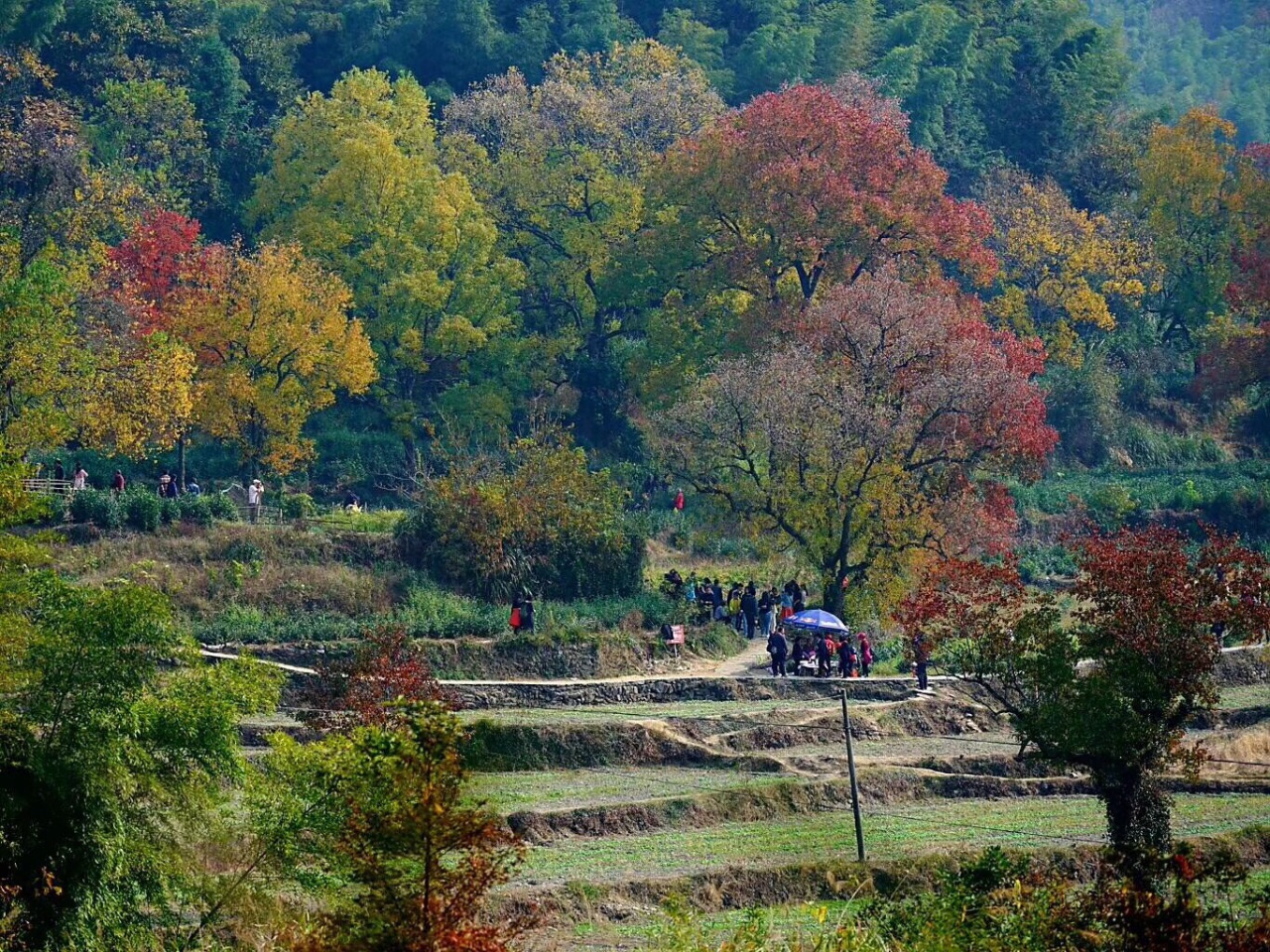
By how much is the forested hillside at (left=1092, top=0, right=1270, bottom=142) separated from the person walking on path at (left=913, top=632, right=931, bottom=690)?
83.4 metres

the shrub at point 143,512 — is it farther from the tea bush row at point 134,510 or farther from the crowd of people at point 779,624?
the crowd of people at point 779,624

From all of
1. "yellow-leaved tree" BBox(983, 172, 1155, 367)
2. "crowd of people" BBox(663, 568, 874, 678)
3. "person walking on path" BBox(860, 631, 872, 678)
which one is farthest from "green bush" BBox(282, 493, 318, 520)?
"yellow-leaved tree" BBox(983, 172, 1155, 367)

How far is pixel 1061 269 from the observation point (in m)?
73.4

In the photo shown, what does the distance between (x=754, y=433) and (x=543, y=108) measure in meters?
24.6

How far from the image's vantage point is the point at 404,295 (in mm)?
61906

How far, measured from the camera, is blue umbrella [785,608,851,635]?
43.3m

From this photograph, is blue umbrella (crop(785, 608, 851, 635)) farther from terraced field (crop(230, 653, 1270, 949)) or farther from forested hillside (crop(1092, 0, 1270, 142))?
forested hillside (crop(1092, 0, 1270, 142))

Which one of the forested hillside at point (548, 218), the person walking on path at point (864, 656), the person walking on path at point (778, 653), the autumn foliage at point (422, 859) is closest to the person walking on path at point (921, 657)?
the person walking on path at point (864, 656)

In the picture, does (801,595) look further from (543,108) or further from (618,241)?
(543,108)

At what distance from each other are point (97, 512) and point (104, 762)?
78.5 feet

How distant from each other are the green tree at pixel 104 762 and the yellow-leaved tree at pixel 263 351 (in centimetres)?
3097

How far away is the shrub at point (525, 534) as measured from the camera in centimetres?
4725

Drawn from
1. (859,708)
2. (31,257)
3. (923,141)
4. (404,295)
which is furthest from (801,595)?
(923,141)

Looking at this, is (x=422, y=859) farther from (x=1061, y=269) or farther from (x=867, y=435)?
(x=1061, y=269)
